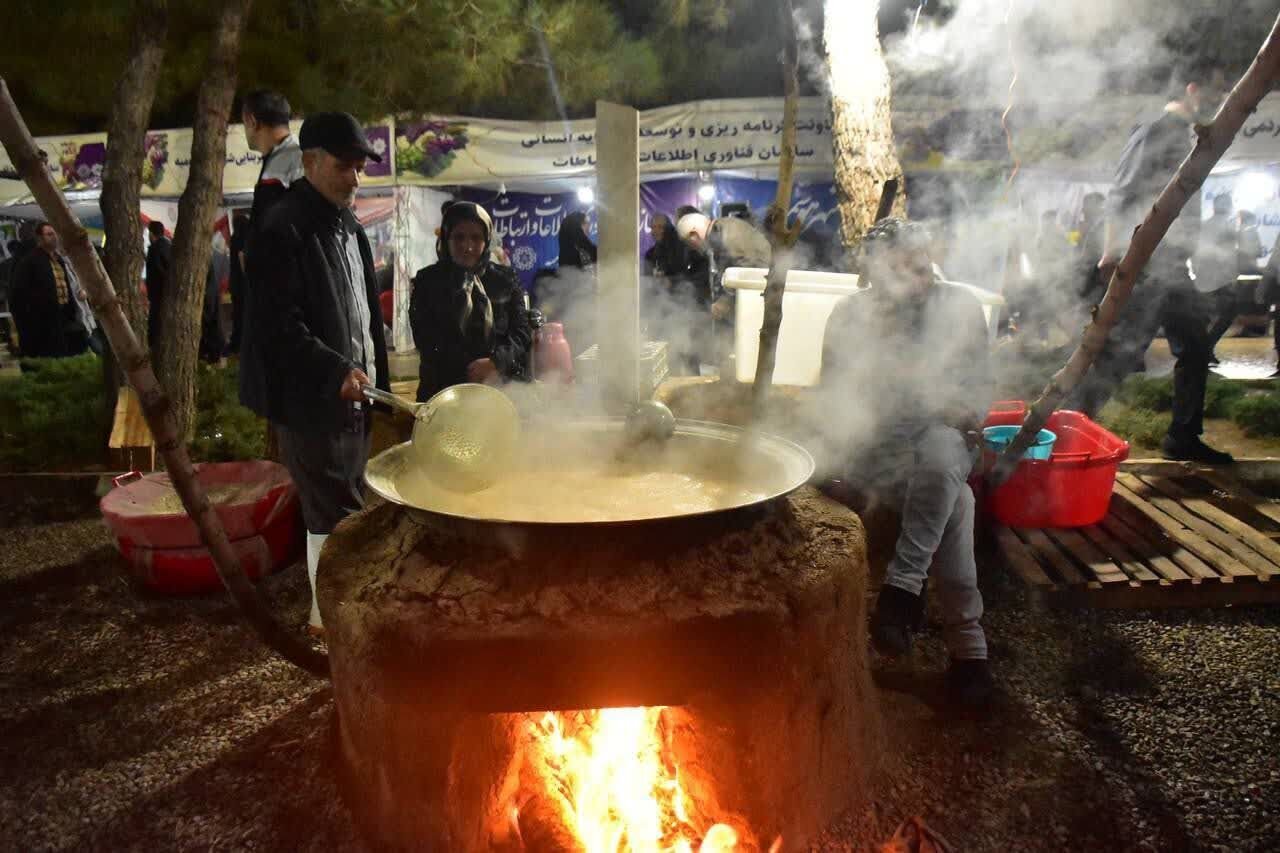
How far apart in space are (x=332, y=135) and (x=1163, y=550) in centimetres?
497

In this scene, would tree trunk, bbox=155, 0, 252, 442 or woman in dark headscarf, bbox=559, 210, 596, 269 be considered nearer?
tree trunk, bbox=155, 0, 252, 442

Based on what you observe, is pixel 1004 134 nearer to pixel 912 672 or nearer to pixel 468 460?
pixel 912 672

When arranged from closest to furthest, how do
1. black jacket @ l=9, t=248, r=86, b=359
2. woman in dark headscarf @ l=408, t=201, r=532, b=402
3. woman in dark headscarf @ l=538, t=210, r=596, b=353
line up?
woman in dark headscarf @ l=408, t=201, r=532, b=402 < woman in dark headscarf @ l=538, t=210, r=596, b=353 < black jacket @ l=9, t=248, r=86, b=359

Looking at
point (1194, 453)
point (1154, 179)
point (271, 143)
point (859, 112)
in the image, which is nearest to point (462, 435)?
point (271, 143)

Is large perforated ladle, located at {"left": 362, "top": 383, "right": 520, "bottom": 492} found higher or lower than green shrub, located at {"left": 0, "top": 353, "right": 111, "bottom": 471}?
higher

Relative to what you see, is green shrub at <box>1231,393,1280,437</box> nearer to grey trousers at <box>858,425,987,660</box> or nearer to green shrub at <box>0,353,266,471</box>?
grey trousers at <box>858,425,987,660</box>

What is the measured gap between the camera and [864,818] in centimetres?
253

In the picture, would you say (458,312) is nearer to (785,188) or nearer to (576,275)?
(785,188)

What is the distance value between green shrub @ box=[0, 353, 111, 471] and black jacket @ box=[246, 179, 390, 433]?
16.9 ft

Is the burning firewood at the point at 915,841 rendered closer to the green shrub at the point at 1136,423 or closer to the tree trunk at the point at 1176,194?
the tree trunk at the point at 1176,194

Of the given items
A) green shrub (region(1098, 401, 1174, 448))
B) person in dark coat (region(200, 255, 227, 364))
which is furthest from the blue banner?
green shrub (region(1098, 401, 1174, 448))

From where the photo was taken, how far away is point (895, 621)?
3.24 metres

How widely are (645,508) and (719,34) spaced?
47.3 ft

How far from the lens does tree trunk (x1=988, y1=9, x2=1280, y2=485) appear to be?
196 cm
